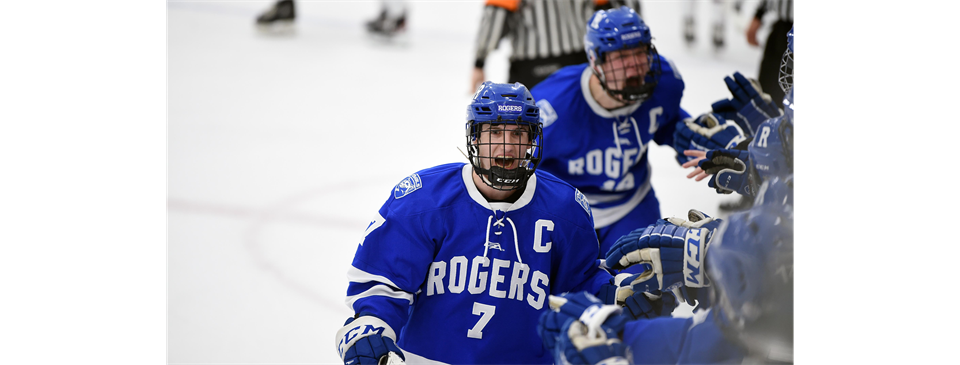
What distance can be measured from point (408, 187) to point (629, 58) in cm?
121

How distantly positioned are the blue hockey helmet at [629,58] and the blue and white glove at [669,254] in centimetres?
109

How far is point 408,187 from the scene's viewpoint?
7.10ft

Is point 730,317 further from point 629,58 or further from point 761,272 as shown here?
point 629,58

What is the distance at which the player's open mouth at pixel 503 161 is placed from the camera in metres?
2.08

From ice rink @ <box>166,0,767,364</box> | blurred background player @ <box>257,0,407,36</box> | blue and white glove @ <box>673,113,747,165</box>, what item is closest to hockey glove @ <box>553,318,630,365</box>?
blue and white glove @ <box>673,113,747,165</box>

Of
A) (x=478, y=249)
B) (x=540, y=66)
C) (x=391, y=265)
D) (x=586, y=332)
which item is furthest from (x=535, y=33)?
(x=586, y=332)

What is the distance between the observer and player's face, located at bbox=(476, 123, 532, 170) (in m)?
2.10

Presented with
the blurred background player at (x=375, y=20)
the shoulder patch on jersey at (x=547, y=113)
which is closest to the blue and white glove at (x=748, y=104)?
the shoulder patch on jersey at (x=547, y=113)

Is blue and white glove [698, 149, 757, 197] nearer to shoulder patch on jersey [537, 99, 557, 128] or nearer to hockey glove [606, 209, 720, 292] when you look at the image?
hockey glove [606, 209, 720, 292]

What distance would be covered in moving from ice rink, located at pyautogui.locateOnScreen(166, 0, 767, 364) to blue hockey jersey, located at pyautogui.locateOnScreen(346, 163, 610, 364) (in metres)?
1.40

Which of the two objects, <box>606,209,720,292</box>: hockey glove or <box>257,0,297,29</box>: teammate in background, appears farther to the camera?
<box>257,0,297,29</box>: teammate in background

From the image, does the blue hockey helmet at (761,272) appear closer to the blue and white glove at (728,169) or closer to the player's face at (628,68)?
the blue and white glove at (728,169)

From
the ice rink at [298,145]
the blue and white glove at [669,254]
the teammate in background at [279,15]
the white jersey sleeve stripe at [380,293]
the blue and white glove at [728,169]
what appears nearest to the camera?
the blue and white glove at [669,254]
